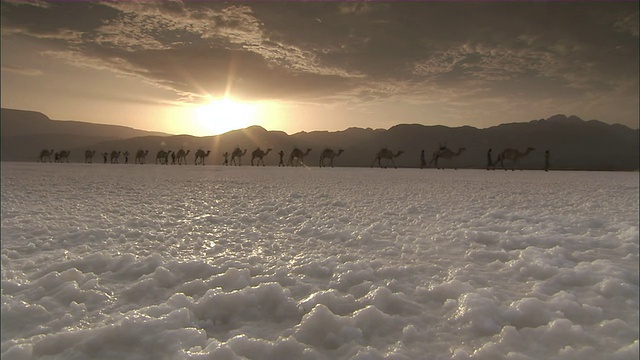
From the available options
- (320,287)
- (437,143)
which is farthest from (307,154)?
(437,143)

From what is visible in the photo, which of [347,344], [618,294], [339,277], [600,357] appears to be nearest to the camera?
[600,357]

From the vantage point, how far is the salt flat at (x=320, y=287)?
2936 mm

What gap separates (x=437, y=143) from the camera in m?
108

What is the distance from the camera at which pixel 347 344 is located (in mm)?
2979

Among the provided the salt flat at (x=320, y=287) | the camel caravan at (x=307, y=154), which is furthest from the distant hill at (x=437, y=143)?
the salt flat at (x=320, y=287)

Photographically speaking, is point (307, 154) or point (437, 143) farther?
point (437, 143)

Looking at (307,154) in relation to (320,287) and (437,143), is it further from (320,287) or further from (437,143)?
(437,143)

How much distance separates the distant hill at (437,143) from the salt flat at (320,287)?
80.4 metres

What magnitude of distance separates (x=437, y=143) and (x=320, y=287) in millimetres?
108802

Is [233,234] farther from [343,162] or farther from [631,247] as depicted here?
[343,162]

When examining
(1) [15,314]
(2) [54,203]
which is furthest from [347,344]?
(2) [54,203]

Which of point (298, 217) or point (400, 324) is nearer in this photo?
point (400, 324)

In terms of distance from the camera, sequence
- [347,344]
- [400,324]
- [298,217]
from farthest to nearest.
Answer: [298,217], [400,324], [347,344]

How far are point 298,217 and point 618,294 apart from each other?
528 centimetres
